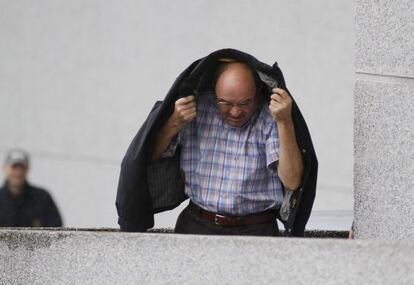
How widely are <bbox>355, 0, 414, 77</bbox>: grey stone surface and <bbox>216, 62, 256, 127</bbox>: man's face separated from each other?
466 mm

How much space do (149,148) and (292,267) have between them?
1.26m

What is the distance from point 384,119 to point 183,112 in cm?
80

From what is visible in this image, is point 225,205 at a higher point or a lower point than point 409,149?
lower

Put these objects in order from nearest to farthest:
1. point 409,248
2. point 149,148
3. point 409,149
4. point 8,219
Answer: point 409,248 < point 409,149 < point 149,148 < point 8,219

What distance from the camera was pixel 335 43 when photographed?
32.0 feet

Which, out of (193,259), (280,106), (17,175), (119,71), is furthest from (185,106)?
(119,71)

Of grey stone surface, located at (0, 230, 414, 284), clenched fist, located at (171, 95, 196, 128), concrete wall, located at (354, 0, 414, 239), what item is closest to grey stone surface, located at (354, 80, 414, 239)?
concrete wall, located at (354, 0, 414, 239)

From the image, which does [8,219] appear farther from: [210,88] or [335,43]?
[210,88]

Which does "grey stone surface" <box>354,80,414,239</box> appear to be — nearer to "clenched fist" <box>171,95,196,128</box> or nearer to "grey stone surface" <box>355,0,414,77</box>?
"grey stone surface" <box>355,0,414,77</box>

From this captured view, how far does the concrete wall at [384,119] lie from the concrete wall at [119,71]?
5.03 metres

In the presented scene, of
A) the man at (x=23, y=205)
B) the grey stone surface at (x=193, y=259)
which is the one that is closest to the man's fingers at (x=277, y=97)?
the grey stone surface at (x=193, y=259)

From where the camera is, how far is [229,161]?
497 cm

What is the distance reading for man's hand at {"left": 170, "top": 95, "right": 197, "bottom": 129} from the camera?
190 inches

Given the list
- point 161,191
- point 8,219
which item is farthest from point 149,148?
point 8,219
